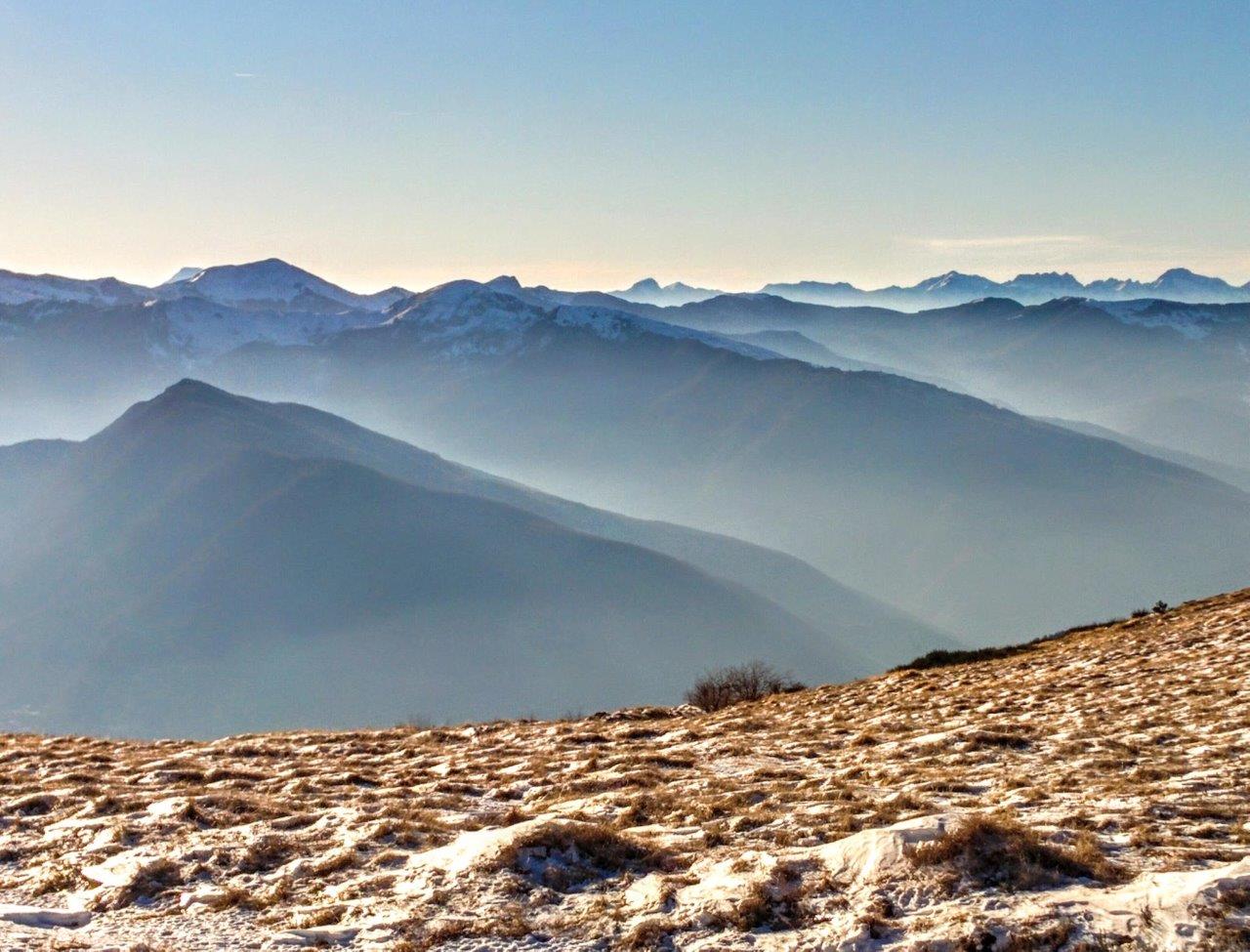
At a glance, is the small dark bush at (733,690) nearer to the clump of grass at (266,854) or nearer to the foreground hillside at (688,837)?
the foreground hillside at (688,837)

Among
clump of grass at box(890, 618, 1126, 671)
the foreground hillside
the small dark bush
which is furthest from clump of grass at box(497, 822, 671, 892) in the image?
clump of grass at box(890, 618, 1126, 671)

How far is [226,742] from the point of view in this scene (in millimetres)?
21828

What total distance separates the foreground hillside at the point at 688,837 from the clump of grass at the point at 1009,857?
23mm

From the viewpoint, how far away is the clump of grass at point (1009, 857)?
9.07 meters

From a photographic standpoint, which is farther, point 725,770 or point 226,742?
point 226,742

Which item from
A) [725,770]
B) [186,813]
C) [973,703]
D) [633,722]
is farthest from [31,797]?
[973,703]

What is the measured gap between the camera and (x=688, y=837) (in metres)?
11.6

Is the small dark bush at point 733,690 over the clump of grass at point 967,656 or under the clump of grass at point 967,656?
under

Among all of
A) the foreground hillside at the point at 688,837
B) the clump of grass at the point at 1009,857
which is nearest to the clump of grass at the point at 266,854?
the foreground hillside at the point at 688,837

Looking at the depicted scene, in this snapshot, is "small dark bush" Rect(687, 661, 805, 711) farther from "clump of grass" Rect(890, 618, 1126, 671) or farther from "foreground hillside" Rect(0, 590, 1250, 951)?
"foreground hillside" Rect(0, 590, 1250, 951)

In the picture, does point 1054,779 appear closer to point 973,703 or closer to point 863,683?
point 973,703

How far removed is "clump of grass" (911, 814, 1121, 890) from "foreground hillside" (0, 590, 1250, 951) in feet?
0.07

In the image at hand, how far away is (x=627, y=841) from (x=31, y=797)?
9.49m

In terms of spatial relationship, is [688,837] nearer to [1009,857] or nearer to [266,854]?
[1009,857]
